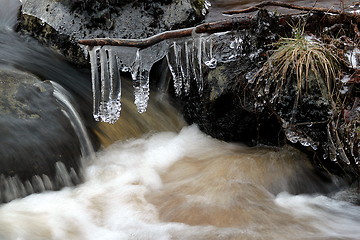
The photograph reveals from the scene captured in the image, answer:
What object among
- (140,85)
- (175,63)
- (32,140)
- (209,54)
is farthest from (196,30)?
(32,140)

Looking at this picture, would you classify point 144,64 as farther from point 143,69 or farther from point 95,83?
point 95,83

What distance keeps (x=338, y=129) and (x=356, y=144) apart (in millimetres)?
212

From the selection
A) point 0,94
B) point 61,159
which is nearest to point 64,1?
point 0,94

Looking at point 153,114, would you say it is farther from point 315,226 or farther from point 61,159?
point 315,226

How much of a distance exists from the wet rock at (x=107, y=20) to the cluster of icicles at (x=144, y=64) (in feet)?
2.09

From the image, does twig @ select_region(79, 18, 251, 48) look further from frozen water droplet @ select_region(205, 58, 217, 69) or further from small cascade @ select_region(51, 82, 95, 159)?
small cascade @ select_region(51, 82, 95, 159)

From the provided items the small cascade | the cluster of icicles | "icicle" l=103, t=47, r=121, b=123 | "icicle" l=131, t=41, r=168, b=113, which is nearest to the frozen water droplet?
the cluster of icicles

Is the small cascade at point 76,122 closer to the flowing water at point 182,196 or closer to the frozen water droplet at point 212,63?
the flowing water at point 182,196

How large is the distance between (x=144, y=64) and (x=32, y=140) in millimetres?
1422

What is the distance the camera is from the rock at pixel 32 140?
13.8 ft

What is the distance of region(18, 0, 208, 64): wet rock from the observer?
5.80 m

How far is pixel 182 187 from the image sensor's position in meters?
4.54

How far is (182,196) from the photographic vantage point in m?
4.37

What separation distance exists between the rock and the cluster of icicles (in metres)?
0.45
